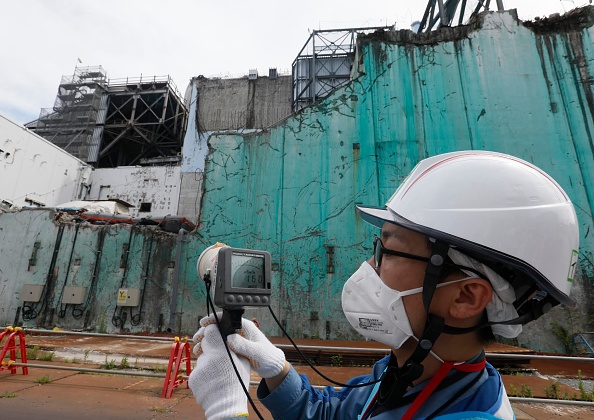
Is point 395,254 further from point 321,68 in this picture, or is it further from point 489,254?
point 321,68

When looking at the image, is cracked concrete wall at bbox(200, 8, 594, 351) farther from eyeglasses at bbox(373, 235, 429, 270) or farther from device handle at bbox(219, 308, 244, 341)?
eyeglasses at bbox(373, 235, 429, 270)

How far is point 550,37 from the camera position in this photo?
405 inches

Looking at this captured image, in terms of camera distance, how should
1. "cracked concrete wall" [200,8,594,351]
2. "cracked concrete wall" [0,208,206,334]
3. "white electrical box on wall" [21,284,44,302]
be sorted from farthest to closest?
1. "white electrical box on wall" [21,284,44,302]
2. "cracked concrete wall" [0,208,206,334]
3. "cracked concrete wall" [200,8,594,351]

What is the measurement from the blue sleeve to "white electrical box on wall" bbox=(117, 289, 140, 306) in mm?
9648

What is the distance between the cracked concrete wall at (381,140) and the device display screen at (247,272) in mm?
7443

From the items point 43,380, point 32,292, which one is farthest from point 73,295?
point 43,380

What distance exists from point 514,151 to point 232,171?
29.0ft

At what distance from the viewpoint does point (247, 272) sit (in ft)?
5.62

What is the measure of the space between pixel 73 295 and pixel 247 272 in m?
11.1

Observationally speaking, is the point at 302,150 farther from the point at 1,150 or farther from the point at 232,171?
the point at 1,150

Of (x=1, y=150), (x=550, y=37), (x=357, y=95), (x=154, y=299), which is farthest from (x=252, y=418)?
(x=1, y=150)

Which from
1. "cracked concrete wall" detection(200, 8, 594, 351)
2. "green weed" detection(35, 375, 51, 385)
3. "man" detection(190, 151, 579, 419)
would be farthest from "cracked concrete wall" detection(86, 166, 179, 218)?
"man" detection(190, 151, 579, 419)

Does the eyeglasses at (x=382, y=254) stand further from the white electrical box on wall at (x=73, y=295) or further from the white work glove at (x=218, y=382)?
the white electrical box on wall at (x=73, y=295)

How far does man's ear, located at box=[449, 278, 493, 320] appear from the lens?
1104 mm
